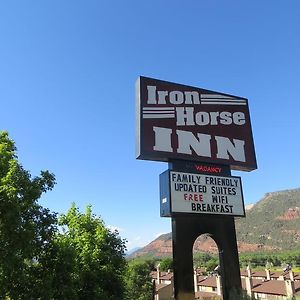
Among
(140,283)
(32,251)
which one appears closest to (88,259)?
(32,251)

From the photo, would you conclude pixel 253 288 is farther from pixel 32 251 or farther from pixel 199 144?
pixel 32 251

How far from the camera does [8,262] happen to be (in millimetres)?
13414

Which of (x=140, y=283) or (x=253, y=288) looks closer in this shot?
(x=253, y=288)

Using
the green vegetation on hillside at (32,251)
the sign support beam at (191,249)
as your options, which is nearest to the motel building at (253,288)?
the green vegetation on hillside at (32,251)

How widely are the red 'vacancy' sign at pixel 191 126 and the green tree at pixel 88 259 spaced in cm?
502

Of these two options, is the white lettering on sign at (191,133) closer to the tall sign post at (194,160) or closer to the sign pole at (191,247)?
the tall sign post at (194,160)

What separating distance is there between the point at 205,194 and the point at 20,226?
7.37 m

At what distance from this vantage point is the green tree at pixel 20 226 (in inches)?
545

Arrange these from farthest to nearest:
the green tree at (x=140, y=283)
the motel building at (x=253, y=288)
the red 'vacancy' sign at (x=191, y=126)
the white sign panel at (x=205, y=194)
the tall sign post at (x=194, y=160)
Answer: the green tree at (x=140, y=283) → the motel building at (x=253, y=288) → the red 'vacancy' sign at (x=191, y=126) → the white sign panel at (x=205, y=194) → the tall sign post at (x=194, y=160)

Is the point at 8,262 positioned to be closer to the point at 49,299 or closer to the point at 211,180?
the point at 49,299

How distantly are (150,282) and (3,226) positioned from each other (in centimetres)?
5531

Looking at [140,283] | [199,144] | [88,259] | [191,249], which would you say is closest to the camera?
[191,249]

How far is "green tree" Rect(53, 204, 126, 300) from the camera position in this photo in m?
15.7

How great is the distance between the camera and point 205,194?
55.6ft
